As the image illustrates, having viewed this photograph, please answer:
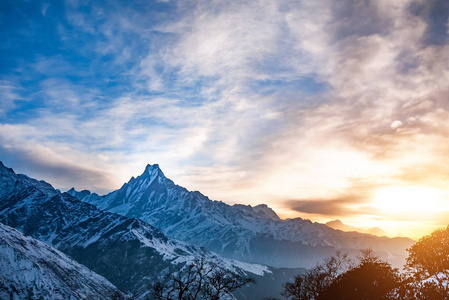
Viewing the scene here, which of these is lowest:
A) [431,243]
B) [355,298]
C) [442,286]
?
[355,298]

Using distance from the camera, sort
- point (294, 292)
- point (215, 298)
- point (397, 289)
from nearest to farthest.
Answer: point (215, 298) → point (397, 289) → point (294, 292)

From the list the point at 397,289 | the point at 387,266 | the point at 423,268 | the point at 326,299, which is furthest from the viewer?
the point at 423,268

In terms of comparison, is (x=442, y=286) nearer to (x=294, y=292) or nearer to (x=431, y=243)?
(x=431, y=243)

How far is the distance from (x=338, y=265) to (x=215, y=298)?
132ft

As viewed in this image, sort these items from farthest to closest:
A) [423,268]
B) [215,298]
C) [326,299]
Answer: [423,268] → [326,299] → [215,298]

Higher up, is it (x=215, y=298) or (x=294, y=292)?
(x=215, y=298)

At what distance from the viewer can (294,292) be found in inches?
2288

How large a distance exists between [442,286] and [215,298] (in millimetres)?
25002

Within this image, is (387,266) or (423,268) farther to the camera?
(423,268)

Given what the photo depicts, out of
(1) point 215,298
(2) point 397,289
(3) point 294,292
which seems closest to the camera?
(1) point 215,298

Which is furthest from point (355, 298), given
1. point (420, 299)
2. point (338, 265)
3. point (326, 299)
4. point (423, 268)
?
point (338, 265)

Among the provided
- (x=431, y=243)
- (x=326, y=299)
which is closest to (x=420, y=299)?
(x=326, y=299)

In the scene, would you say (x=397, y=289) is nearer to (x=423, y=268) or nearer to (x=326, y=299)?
(x=326, y=299)

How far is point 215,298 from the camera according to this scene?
29.5 metres
